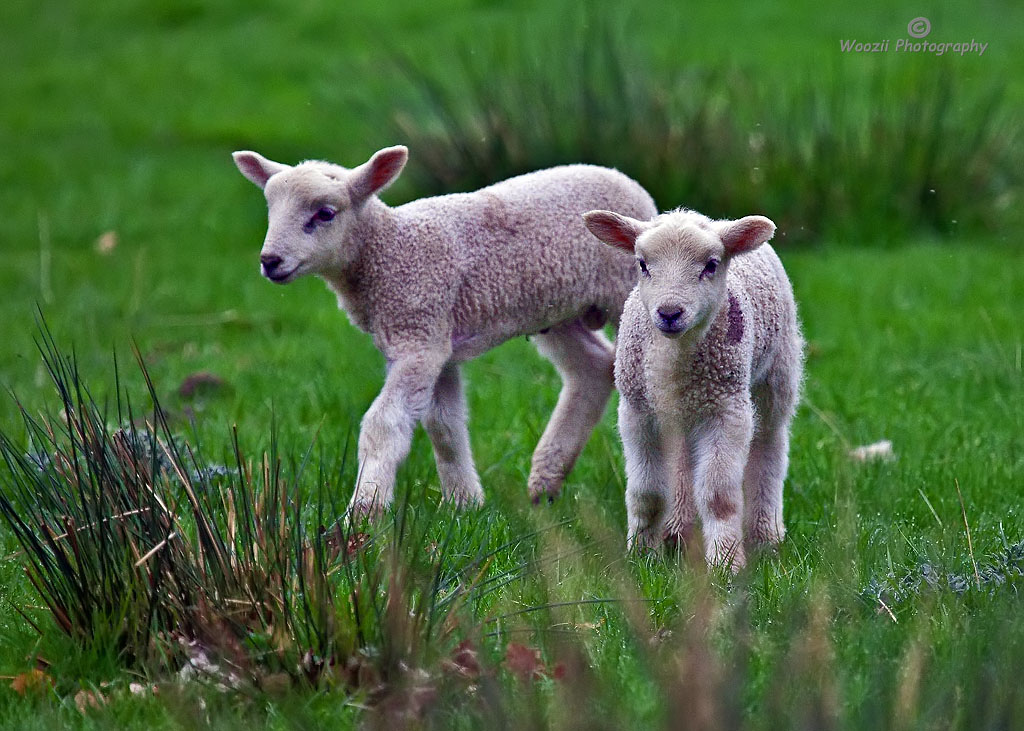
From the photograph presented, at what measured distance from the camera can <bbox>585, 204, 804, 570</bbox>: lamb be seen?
3932mm

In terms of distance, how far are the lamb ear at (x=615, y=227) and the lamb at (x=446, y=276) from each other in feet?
1.96

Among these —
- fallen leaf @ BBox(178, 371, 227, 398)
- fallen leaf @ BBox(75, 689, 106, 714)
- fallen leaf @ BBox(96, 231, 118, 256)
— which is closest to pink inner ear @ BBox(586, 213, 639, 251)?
fallen leaf @ BBox(75, 689, 106, 714)

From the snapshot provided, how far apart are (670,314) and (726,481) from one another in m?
0.59

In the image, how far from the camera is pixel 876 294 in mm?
8219

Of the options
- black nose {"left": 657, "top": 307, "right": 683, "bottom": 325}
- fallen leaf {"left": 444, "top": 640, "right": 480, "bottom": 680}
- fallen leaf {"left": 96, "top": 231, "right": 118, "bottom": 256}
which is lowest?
fallen leaf {"left": 96, "top": 231, "right": 118, "bottom": 256}

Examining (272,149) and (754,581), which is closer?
(754,581)

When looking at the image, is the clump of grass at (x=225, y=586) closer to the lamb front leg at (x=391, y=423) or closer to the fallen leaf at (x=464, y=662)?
the fallen leaf at (x=464, y=662)

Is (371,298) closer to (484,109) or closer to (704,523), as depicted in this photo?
(704,523)

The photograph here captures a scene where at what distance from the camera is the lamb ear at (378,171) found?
15.0 ft

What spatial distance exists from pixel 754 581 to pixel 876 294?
455 cm

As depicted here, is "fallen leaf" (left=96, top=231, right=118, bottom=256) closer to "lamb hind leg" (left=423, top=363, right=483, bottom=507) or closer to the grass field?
the grass field

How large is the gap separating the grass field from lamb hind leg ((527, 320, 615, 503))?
127 mm

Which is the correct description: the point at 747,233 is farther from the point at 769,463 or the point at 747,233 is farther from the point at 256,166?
the point at 256,166

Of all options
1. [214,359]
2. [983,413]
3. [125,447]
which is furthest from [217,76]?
[125,447]
